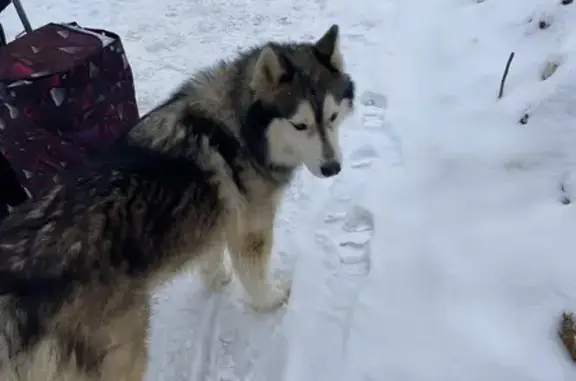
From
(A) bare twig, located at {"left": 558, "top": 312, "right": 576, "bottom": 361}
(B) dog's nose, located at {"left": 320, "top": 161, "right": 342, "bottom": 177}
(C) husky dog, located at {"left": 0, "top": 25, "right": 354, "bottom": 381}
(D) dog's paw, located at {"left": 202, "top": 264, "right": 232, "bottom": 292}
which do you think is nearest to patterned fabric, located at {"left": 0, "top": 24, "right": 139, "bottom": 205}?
(C) husky dog, located at {"left": 0, "top": 25, "right": 354, "bottom": 381}

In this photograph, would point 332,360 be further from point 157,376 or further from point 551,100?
point 551,100

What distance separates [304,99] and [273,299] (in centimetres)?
107

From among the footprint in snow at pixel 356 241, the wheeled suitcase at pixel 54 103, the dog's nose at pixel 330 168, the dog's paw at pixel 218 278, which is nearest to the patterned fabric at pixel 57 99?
the wheeled suitcase at pixel 54 103

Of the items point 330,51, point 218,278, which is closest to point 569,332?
point 330,51

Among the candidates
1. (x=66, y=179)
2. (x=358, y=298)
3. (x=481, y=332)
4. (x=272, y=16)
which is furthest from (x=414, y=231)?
(x=272, y=16)

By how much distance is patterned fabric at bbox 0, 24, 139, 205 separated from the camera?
296cm

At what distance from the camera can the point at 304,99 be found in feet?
8.46

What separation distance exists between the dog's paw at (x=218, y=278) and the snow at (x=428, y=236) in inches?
2.0

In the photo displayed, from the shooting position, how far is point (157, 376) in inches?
109

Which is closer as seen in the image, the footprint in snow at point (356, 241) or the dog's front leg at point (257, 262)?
the dog's front leg at point (257, 262)

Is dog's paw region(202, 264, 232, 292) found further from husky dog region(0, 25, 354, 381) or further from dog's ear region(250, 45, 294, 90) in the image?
dog's ear region(250, 45, 294, 90)

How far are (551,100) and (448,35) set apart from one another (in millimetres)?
1718

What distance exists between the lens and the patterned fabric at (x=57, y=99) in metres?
2.96

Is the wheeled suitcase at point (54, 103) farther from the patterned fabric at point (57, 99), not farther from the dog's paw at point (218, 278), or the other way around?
the dog's paw at point (218, 278)
